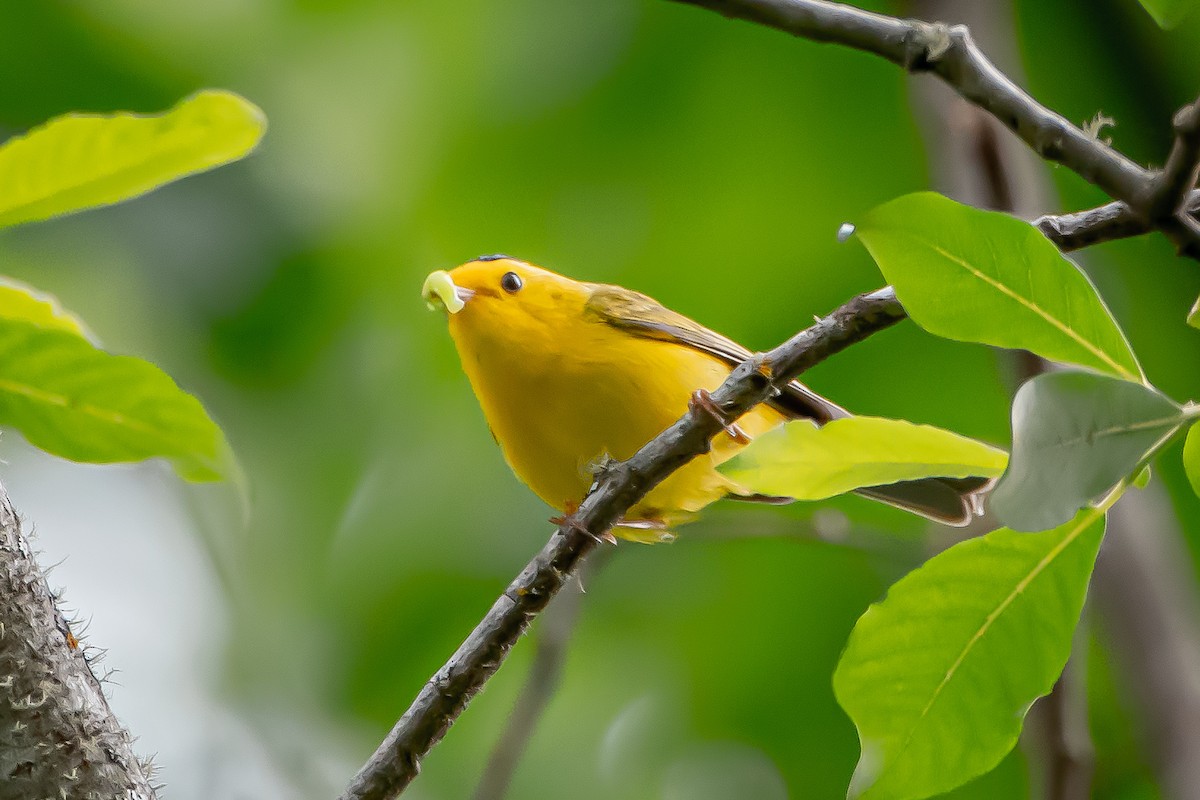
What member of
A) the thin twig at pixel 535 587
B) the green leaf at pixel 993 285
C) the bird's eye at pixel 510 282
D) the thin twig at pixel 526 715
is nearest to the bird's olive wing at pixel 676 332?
the bird's eye at pixel 510 282

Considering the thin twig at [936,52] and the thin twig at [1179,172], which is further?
the thin twig at [936,52]

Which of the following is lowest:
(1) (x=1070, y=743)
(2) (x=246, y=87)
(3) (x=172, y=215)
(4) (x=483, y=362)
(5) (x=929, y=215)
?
(1) (x=1070, y=743)

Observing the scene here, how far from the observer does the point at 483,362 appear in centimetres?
318

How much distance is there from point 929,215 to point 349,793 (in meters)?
1.28

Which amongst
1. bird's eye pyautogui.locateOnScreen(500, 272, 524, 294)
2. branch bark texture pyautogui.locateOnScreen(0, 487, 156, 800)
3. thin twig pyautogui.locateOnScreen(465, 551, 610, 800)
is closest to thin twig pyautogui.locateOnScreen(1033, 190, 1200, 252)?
thin twig pyautogui.locateOnScreen(465, 551, 610, 800)

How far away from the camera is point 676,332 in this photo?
10.9 ft

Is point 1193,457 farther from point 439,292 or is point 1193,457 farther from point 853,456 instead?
point 439,292

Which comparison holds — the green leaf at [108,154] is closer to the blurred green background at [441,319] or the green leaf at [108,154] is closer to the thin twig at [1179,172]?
the thin twig at [1179,172]

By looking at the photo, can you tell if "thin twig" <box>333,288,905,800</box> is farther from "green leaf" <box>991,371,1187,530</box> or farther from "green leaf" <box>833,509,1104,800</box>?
"green leaf" <box>991,371,1187,530</box>

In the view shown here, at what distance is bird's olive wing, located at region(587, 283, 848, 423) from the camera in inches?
129

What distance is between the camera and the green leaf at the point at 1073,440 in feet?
3.66

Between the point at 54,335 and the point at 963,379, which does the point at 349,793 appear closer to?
the point at 54,335

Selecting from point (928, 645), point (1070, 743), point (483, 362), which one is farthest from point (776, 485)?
point (483, 362)

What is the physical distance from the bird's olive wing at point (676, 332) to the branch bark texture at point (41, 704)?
73.0 inches
